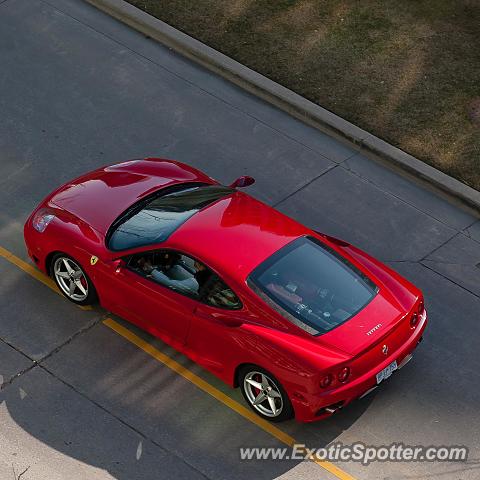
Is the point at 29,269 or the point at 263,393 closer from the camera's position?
the point at 263,393

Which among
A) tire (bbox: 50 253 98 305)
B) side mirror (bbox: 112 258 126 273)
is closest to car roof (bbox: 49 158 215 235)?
side mirror (bbox: 112 258 126 273)

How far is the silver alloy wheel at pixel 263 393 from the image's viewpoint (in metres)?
9.33

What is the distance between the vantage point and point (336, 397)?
9.09 meters

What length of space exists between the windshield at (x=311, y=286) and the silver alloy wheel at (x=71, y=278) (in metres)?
2.01

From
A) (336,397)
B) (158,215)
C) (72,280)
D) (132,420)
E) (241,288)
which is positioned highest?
(241,288)

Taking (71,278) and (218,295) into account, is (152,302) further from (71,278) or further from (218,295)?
(71,278)

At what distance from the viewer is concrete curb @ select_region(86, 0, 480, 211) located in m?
12.8

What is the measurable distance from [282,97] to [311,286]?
4.97 metres

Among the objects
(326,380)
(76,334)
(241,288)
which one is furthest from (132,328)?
(326,380)

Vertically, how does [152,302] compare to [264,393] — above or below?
above

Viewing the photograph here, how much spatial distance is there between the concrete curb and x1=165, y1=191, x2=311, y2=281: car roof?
322cm

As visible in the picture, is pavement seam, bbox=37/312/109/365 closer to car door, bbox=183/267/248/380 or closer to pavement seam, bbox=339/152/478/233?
car door, bbox=183/267/248/380

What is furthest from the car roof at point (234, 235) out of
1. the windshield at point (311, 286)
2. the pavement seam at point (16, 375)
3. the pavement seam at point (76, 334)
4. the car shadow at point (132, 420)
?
the pavement seam at point (16, 375)

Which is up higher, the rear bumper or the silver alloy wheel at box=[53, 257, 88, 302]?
the rear bumper
